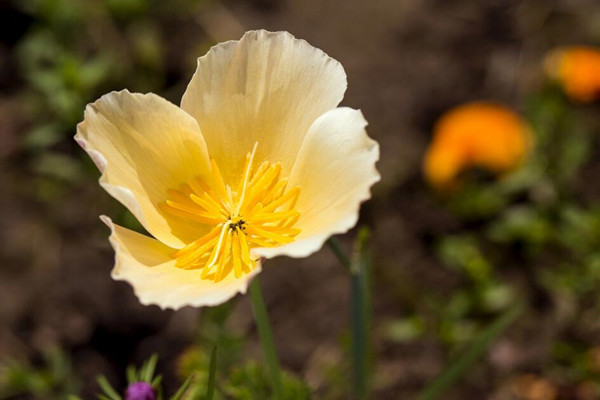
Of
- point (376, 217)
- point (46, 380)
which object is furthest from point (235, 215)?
point (376, 217)

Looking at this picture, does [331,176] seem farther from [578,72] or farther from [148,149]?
[578,72]

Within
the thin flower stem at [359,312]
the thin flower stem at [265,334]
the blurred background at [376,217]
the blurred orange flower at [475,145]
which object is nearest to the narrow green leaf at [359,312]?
the thin flower stem at [359,312]

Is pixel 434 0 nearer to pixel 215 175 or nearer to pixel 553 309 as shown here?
pixel 553 309

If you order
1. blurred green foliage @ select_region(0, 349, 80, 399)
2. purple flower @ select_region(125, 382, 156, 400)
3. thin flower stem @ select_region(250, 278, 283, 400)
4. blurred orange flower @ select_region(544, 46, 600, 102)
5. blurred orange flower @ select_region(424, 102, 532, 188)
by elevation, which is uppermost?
blurred orange flower @ select_region(544, 46, 600, 102)

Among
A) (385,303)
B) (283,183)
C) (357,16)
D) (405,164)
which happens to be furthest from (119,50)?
(283,183)

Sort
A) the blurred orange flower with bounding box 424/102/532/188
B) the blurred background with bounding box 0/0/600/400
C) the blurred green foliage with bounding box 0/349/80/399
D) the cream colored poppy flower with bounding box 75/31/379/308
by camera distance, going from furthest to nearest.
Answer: the blurred orange flower with bounding box 424/102/532/188, the blurred background with bounding box 0/0/600/400, the blurred green foliage with bounding box 0/349/80/399, the cream colored poppy flower with bounding box 75/31/379/308

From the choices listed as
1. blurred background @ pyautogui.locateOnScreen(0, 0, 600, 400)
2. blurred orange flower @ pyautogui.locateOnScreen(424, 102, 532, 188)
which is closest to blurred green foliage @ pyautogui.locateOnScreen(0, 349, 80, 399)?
blurred background @ pyautogui.locateOnScreen(0, 0, 600, 400)

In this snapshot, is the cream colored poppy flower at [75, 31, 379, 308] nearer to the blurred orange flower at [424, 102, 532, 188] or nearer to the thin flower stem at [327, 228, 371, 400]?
the thin flower stem at [327, 228, 371, 400]
